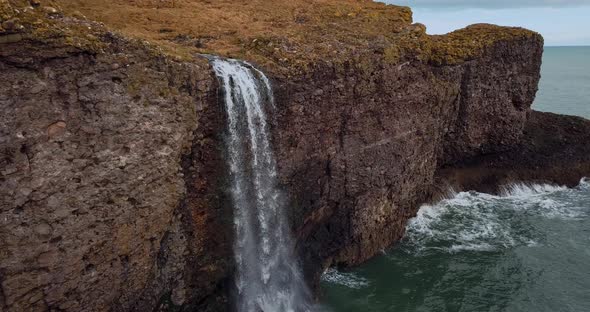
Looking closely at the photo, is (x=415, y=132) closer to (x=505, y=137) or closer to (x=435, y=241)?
(x=435, y=241)

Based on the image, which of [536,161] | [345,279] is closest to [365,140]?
[345,279]

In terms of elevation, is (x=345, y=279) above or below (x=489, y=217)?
below

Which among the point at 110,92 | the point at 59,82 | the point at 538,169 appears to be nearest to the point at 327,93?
the point at 110,92

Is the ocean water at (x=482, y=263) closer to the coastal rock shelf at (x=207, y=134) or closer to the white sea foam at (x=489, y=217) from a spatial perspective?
the white sea foam at (x=489, y=217)

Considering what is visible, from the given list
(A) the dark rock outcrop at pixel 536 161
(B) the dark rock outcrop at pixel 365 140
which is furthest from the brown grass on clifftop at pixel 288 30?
(A) the dark rock outcrop at pixel 536 161

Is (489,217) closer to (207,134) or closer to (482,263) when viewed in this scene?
(482,263)

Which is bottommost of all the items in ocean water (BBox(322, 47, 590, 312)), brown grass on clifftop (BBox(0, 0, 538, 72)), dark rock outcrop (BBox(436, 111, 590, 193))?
ocean water (BBox(322, 47, 590, 312))

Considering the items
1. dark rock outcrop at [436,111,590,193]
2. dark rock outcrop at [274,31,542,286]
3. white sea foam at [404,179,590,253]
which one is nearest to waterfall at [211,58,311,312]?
dark rock outcrop at [274,31,542,286]

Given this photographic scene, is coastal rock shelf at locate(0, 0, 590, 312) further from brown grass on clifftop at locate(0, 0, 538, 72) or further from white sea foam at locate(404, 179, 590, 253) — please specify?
white sea foam at locate(404, 179, 590, 253)
